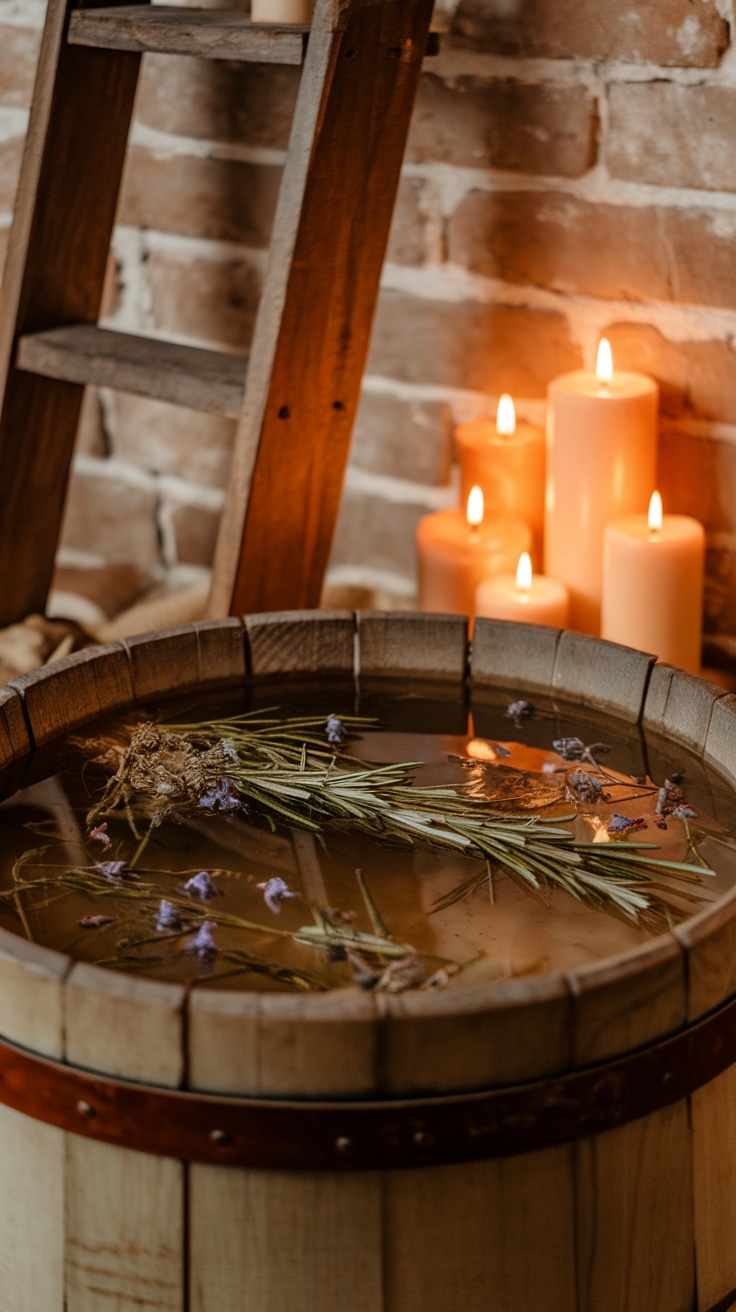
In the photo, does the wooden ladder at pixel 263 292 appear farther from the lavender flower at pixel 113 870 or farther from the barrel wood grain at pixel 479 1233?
the barrel wood grain at pixel 479 1233

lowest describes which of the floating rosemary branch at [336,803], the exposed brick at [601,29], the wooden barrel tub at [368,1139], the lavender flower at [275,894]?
the wooden barrel tub at [368,1139]

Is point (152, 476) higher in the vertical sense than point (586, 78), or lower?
lower

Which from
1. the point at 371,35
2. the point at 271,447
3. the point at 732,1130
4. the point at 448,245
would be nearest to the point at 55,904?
the point at 732,1130

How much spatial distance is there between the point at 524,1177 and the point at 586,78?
3.48 ft

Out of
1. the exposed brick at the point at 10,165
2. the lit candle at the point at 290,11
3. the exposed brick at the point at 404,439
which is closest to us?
the lit candle at the point at 290,11

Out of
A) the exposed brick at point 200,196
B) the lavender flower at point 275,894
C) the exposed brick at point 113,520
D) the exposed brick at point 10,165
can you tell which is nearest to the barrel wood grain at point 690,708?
the lavender flower at point 275,894

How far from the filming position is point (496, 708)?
110 cm

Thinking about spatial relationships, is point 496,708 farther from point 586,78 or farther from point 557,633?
point 586,78

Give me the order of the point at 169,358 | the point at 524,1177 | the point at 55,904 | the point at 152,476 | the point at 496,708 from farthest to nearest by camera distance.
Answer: the point at 152,476 → the point at 169,358 → the point at 496,708 → the point at 55,904 → the point at 524,1177

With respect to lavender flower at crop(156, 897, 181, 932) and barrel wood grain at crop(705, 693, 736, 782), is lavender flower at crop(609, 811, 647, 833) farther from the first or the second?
lavender flower at crop(156, 897, 181, 932)

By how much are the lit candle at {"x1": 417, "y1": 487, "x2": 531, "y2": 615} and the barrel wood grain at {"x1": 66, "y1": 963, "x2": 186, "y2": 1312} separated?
0.75 m

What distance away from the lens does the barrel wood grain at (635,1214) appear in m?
0.73

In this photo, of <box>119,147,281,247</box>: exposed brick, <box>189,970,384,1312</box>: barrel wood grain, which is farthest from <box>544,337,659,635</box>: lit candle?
<box>189,970,384,1312</box>: barrel wood grain

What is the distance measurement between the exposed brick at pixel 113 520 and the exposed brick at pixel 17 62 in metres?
0.48
